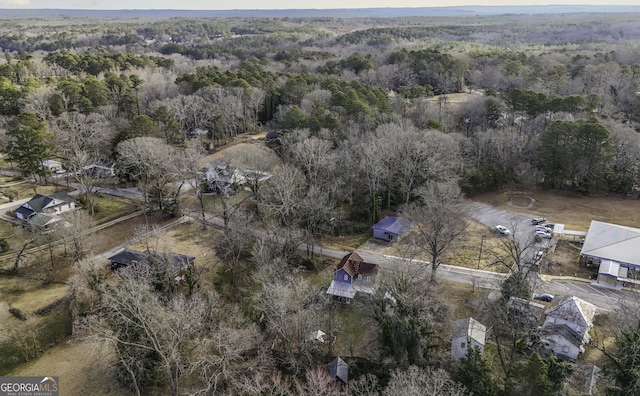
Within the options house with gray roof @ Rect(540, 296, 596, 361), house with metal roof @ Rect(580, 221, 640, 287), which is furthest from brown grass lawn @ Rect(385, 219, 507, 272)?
house with gray roof @ Rect(540, 296, 596, 361)

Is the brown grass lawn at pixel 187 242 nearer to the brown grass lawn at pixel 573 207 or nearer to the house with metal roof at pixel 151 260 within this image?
the house with metal roof at pixel 151 260

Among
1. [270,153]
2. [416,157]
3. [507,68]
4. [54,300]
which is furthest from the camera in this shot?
[507,68]

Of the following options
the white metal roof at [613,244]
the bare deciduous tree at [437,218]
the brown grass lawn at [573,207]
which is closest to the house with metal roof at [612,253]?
the white metal roof at [613,244]

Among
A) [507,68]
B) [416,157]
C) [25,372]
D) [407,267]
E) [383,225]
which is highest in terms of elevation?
[507,68]

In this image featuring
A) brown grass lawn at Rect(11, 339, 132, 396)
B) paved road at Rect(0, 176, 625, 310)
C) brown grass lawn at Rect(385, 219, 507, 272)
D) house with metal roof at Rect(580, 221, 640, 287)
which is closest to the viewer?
brown grass lawn at Rect(11, 339, 132, 396)

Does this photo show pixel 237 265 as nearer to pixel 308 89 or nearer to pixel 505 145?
pixel 505 145

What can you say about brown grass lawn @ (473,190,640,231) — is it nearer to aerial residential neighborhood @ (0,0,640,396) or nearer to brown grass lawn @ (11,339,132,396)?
aerial residential neighborhood @ (0,0,640,396)

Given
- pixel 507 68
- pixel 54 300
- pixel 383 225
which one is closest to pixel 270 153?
pixel 383 225
